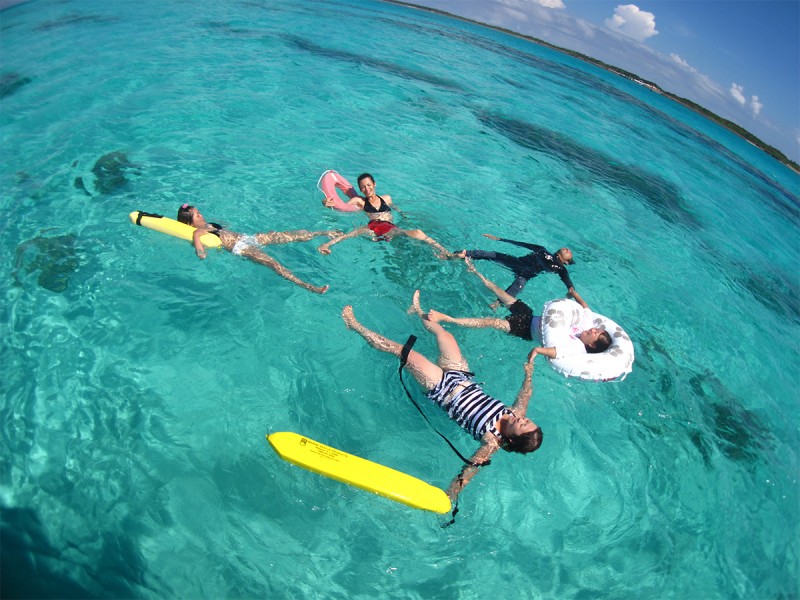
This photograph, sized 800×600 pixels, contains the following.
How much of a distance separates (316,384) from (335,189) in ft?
12.7

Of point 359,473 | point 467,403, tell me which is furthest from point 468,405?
point 359,473

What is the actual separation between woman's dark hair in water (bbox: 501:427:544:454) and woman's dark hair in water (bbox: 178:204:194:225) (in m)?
5.16

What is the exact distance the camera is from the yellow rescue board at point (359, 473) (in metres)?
3.69

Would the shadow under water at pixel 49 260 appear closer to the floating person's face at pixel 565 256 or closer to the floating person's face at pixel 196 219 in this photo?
the floating person's face at pixel 196 219

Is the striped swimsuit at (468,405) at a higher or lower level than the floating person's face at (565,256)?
lower

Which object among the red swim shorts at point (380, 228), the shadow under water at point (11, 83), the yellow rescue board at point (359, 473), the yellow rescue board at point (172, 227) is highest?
the red swim shorts at point (380, 228)

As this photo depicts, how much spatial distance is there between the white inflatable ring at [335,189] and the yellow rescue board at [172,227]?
2074 millimetres

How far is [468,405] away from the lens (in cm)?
415

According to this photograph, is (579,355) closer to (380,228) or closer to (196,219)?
(380,228)

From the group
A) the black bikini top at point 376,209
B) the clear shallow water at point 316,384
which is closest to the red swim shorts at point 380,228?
the clear shallow water at point 316,384

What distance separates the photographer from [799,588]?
4594 millimetres

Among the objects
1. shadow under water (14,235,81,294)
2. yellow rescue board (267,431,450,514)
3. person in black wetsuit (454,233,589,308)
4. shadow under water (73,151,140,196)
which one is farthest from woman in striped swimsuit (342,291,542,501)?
shadow under water (73,151,140,196)

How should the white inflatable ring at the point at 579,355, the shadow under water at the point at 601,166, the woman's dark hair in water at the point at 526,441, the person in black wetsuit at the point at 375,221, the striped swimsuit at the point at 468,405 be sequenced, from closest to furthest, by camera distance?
1. the woman's dark hair in water at the point at 526,441
2. the striped swimsuit at the point at 468,405
3. the white inflatable ring at the point at 579,355
4. the person in black wetsuit at the point at 375,221
5. the shadow under water at the point at 601,166

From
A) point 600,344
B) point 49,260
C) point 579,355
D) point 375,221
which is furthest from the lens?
point 375,221
